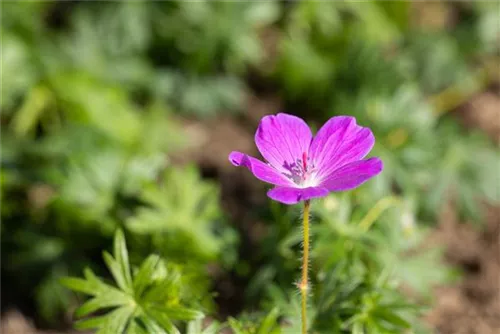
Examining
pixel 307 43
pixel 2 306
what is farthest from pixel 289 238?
pixel 307 43

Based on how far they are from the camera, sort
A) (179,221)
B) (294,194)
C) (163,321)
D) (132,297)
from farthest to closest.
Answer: (179,221) < (132,297) < (163,321) < (294,194)

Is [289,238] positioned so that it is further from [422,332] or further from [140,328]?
[140,328]

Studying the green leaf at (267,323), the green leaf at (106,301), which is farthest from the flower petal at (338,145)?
the green leaf at (106,301)

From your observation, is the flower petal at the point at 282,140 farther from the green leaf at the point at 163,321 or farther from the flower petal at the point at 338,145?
the green leaf at the point at 163,321

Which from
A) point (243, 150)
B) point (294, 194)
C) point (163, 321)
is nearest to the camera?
point (294, 194)

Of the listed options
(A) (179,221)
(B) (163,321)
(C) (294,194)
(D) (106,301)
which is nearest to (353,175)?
Answer: (C) (294,194)

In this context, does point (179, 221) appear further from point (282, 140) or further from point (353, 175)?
point (353, 175)

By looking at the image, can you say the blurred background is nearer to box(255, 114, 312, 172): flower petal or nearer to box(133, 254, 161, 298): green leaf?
box(133, 254, 161, 298): green leaf
